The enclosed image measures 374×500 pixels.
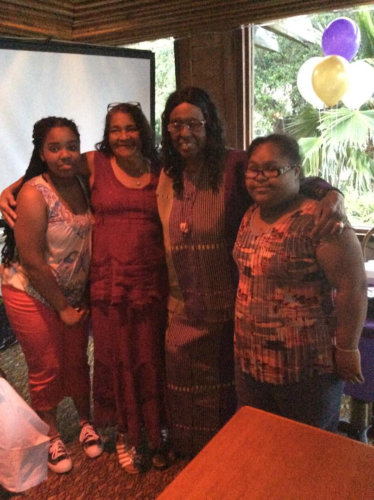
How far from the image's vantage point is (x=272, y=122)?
11.6ft

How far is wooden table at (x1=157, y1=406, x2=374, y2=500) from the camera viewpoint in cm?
84

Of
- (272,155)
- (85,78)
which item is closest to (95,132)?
(85,78)

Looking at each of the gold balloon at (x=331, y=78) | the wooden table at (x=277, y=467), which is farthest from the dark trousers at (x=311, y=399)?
the gold balloon at (x=331, y=78)

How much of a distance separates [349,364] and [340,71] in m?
2.18

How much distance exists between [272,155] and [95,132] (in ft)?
8.24

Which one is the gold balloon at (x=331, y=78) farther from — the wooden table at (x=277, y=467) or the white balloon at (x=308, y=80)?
the wooden table at (x=277, y=467)

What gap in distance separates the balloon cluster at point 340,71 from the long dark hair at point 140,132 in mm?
1574

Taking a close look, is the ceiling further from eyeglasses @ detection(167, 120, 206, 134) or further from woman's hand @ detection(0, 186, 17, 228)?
woman's hand @ detection(0, 186, 17, 228)

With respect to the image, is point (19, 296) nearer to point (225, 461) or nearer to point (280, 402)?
point (280, 402)

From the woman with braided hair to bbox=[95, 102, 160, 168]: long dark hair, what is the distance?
120 millimetres

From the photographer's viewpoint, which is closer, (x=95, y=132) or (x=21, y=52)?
(x=21, y=52)

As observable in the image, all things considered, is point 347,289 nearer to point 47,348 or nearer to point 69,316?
point 69,316

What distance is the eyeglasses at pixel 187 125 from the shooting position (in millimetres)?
1602

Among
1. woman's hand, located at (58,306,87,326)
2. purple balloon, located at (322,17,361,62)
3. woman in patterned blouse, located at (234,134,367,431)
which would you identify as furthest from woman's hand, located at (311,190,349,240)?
purple balloon, located at (322,17,361,62)
